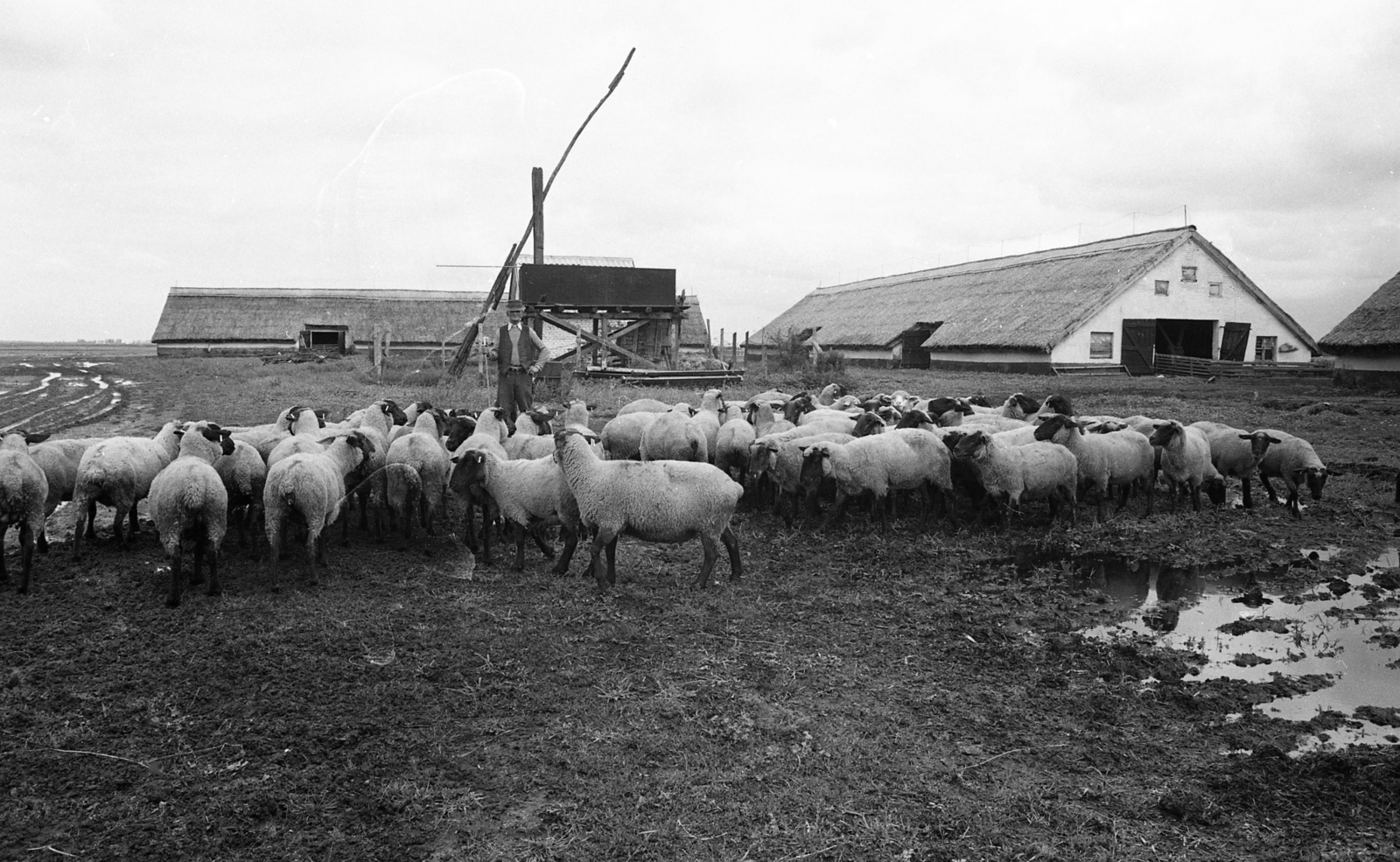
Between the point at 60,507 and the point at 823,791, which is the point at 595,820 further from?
the point at 60,507

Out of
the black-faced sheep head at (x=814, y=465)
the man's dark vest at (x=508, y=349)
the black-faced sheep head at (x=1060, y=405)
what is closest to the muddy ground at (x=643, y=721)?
the black-faced sheep head at (x=814, y=465)

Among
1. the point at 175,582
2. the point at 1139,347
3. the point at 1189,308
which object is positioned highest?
the point at 1189,308

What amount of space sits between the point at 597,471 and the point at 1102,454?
695 centimetres

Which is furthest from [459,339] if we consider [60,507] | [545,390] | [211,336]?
[60,507]

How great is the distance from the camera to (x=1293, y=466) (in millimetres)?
11805

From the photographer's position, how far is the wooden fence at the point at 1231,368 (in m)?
32.2

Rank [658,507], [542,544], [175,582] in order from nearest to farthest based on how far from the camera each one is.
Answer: [175,582] < [658,507] < [542,544]

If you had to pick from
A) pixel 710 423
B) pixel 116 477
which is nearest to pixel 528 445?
pixel 710 423

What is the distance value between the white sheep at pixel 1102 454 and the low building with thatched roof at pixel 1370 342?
2040cm

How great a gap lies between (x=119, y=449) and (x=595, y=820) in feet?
25.0

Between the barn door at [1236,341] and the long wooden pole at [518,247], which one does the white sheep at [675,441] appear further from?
the barn door at [1236,341]

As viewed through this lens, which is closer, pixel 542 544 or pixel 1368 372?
pixel 542 544

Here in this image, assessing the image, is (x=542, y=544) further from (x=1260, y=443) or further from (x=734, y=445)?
(x=1260, y=443)

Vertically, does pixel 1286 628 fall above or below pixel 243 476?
below
